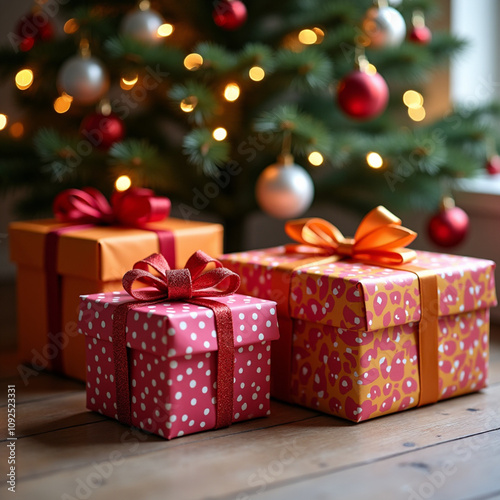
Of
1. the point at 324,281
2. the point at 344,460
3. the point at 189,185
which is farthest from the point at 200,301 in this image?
the point at 189,185

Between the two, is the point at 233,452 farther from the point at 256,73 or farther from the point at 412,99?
the point at 412,99

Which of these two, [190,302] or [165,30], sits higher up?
[165,30]

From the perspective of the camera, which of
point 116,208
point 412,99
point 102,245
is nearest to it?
point 102,245

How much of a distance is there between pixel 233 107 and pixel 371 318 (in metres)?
0.85

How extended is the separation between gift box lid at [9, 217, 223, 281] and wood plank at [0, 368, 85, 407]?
0.69ft

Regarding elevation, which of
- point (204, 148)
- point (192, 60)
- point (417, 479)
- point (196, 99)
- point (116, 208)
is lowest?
point (417, 479)

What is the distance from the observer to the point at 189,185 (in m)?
1.96

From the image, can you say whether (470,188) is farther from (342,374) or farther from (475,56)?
(342,374)

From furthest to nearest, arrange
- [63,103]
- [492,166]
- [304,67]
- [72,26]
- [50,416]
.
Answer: [492,166] → [63,103] → [72,26] → [304,67] → [50,416]

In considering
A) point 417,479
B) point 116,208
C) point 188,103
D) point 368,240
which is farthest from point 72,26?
point 417,479

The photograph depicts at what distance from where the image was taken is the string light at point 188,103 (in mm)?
1678

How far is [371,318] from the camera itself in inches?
48.6

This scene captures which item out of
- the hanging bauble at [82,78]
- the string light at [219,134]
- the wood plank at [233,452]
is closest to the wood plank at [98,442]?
the wood plank at [233,452]

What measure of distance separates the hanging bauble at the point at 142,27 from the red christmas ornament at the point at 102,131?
0.61 ft
